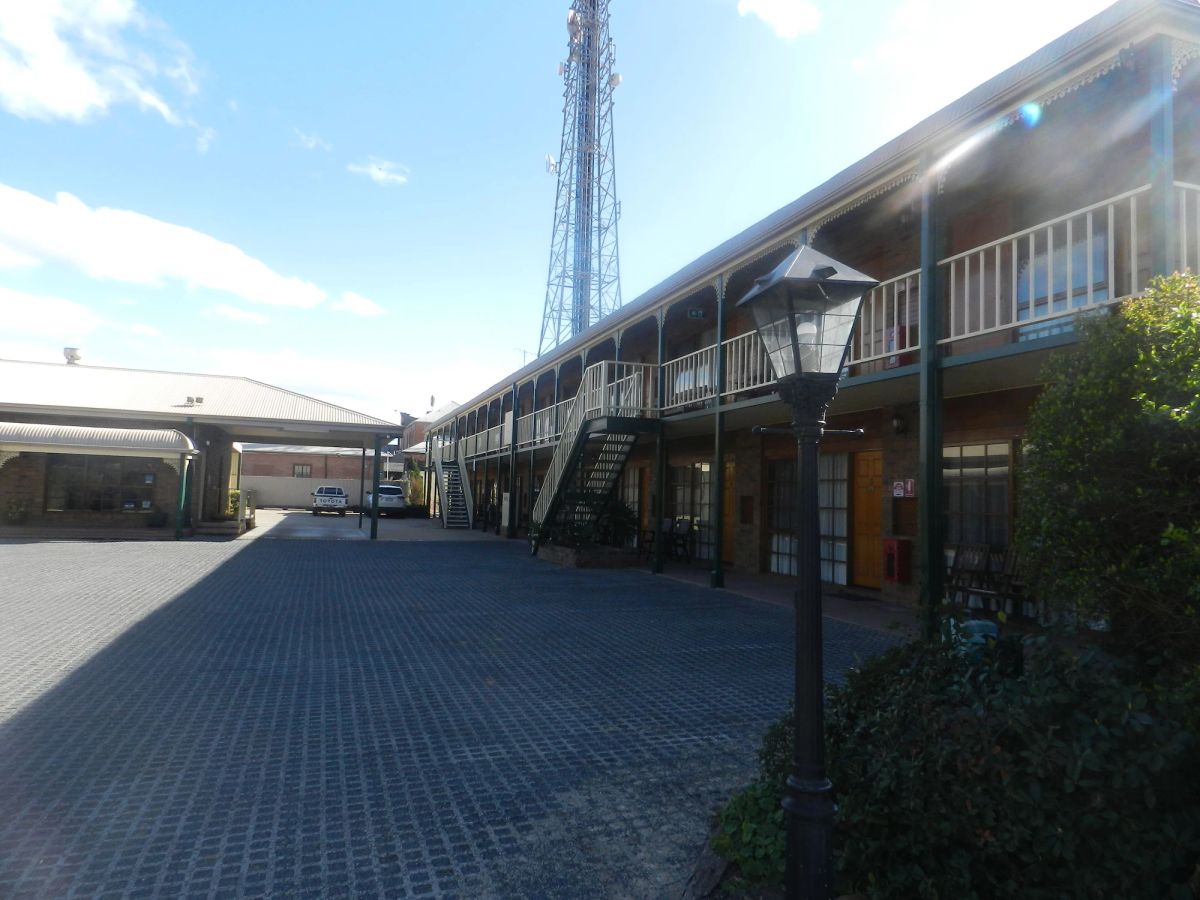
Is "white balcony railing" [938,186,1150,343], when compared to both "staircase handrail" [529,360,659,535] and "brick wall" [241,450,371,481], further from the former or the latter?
"brick wall" [241,450,371,481]

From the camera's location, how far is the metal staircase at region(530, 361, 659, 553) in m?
13.3

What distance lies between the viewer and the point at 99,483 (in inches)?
773

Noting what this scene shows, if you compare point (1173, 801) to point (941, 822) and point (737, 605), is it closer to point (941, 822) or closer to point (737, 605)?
point (941, 822)

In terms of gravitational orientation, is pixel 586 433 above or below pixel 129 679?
above

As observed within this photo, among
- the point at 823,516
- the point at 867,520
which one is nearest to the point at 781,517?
the point at 823,516

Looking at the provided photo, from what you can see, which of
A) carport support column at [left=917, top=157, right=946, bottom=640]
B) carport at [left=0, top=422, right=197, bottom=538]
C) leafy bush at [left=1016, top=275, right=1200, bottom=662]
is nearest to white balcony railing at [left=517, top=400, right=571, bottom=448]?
carport at [left=0, top=422, right=197, bottom=538]

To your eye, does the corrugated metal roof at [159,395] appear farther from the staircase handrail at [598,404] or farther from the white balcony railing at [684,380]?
the white balcony railing at [684,380]

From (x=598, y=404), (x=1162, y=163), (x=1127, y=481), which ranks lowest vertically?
(x=1127, y=481)

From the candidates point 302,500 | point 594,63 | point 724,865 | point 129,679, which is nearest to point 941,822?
point 724,865

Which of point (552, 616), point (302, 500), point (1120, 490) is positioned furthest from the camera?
point (302, 500)

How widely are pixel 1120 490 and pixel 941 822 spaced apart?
4.75 feet

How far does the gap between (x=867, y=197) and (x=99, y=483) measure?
19.9 meters

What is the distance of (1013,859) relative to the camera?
8.01ft

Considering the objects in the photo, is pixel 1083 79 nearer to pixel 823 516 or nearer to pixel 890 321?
pixel 890 321
